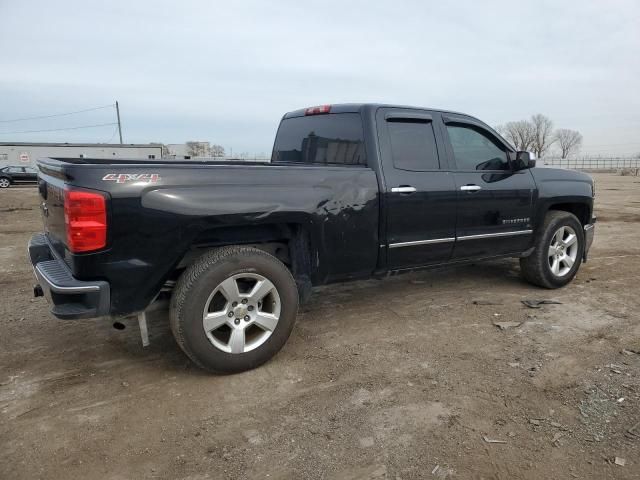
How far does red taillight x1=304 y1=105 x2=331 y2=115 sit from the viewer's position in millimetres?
4436

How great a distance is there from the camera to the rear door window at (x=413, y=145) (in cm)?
409

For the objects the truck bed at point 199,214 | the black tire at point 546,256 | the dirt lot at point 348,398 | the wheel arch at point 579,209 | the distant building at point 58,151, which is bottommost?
the dirt lot at point 348,398

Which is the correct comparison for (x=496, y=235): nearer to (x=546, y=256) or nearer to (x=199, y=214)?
(x=546, y=256)

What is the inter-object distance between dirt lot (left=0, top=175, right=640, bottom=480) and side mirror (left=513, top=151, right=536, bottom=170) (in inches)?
56.0

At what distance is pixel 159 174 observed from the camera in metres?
2.94

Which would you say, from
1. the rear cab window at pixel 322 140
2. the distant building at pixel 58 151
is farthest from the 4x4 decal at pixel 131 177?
the distant building at pixel 58 151

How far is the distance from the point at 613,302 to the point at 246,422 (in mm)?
4144

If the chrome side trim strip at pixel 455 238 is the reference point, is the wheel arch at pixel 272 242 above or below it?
above

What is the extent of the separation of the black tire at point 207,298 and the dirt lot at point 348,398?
15 centimetres

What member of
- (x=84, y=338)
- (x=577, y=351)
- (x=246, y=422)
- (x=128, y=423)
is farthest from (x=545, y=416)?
(x=84, y=338)

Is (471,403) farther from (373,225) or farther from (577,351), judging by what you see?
(373,225)

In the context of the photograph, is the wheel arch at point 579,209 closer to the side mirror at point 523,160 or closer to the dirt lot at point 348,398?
the side mirror at point 523,160

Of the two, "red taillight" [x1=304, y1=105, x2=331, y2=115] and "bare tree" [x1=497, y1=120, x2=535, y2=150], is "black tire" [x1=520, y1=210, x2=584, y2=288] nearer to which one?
"red taillight" [x1=304, y1=105, x2=331, y2=115]

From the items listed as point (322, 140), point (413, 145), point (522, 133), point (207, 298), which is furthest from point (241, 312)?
point (522, 133)
